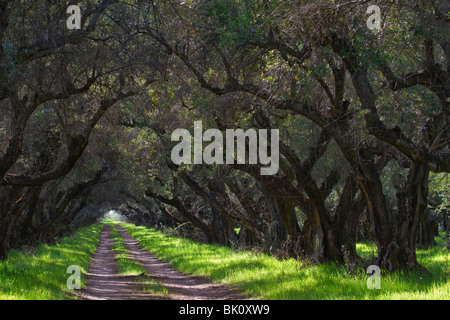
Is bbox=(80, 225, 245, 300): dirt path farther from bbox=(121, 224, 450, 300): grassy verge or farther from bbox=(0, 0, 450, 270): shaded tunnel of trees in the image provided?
bbox=(0, 0, 450, 270): shaded tunnel of trees

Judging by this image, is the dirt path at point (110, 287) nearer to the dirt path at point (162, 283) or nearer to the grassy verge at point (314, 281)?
the dirt path at point (162, 283)

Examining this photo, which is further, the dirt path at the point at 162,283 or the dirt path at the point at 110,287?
the dirt path at the point at 162,283

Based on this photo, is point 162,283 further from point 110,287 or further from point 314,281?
point 314,281

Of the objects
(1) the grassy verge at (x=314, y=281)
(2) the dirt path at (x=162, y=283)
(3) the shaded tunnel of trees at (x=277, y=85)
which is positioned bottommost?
(2) the dirt path at (x=162, y=283)

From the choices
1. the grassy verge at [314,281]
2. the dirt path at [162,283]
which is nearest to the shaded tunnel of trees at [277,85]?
the grassy verge at [314,281]

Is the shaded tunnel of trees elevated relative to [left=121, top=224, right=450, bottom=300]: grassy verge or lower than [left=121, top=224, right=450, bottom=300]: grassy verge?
elevated

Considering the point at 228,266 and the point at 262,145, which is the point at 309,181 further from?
the point at 228,266

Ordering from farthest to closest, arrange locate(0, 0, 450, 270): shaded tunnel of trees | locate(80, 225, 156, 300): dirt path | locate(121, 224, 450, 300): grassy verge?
locate(80, 225, 156, 300): dirt path
locate(0, 0, 450, 270): shaded tunnel of trees
locate(121, 224, 450, 300): grassy verge

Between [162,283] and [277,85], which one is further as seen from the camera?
[162,283]

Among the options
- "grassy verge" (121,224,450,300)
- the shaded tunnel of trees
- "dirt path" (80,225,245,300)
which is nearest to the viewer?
"grassy verge" (121,224,450,300)

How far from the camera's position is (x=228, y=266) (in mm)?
13492

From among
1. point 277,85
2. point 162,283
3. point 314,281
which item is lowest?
point 162,283

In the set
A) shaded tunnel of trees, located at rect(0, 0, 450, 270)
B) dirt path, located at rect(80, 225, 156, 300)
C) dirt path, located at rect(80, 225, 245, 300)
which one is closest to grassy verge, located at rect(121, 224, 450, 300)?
dirt path, located at rect(80, 225, 245, 300)

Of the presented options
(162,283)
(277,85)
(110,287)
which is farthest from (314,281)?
(110,287)
